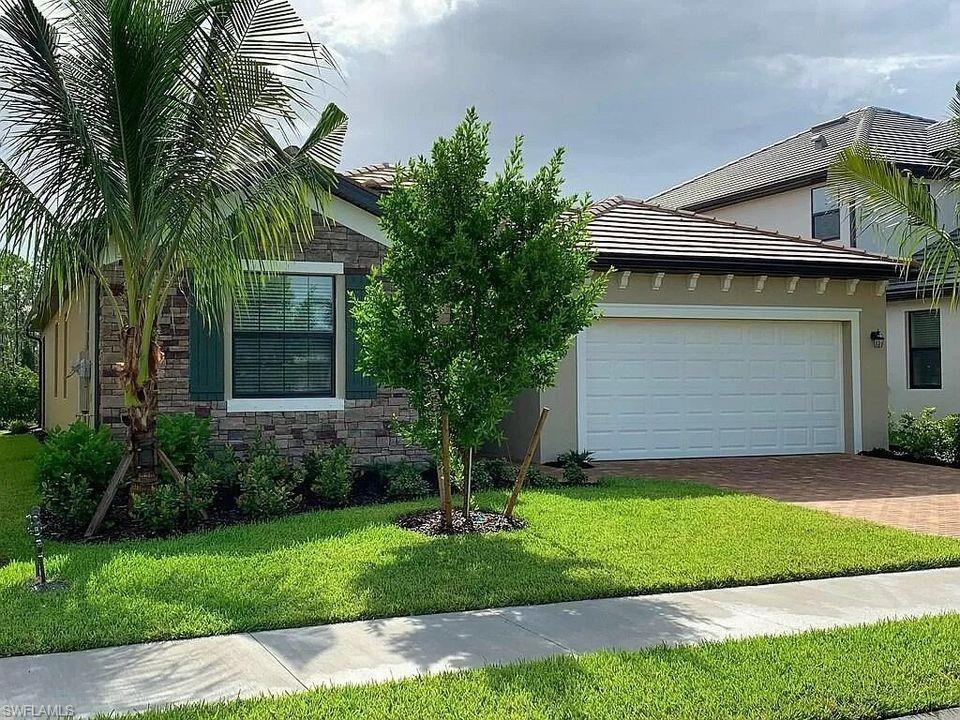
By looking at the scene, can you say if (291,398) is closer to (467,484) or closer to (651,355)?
(467,484)

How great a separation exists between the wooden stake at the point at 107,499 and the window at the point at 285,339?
2.82m

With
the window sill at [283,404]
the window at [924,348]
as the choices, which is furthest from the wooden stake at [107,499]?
the window at [924,348]

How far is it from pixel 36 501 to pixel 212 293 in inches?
139

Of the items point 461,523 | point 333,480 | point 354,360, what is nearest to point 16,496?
point 333,480

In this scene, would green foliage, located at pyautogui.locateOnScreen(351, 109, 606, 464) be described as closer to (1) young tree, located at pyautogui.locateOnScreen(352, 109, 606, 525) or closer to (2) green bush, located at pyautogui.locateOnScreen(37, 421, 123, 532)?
(1) young tree, located at pyautogui.locateOnScreen(352, 109, 606, 525)

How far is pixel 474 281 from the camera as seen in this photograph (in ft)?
27.4

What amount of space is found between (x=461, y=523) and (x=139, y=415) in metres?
3.38

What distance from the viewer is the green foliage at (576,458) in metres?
13.5

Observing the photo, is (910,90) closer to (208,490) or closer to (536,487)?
(536,487)

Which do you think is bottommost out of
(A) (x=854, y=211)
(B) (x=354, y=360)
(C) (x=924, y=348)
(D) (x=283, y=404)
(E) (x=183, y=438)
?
(E) (x=183, y=438)

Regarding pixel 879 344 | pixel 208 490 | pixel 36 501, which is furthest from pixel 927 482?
pixel 36 501

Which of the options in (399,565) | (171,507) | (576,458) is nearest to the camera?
(399,565)

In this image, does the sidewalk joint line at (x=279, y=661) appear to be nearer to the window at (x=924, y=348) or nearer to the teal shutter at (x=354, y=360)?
the teal shutter at (x=354, y=360)

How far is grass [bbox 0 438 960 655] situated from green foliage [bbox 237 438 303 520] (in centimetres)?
32
